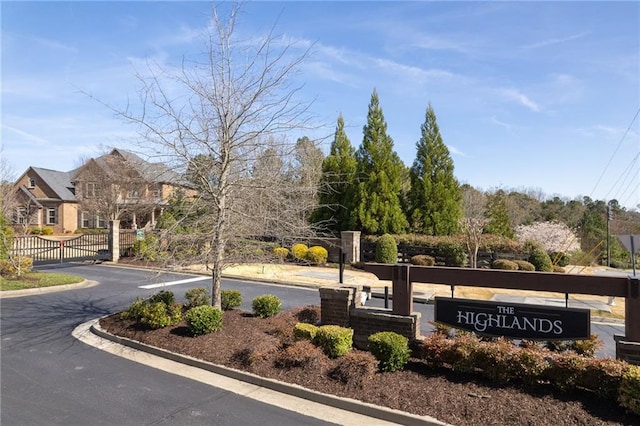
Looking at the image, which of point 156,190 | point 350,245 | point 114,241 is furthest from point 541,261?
point 114,241

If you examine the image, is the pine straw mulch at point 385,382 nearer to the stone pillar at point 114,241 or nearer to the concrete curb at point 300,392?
the concrete curb at point 300,392

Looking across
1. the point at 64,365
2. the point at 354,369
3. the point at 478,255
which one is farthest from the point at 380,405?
the point at 478,255

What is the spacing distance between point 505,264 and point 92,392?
56.7 ft

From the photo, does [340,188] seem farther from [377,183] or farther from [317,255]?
[317,255]

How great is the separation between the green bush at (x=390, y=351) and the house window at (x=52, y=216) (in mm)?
44465

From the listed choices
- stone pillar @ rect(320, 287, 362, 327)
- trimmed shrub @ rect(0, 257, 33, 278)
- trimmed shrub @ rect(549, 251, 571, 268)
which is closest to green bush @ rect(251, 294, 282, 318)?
stone pillar @ rect(320, 287, 362, 327)

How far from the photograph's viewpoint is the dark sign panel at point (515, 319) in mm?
5730

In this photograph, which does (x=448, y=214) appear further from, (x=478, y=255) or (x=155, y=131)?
(x=155, y=131)

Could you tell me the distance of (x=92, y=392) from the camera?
5715 mm

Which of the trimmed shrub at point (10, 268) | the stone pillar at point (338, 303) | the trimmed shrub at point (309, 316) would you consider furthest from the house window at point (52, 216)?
the stone pillar at point (338, 303)

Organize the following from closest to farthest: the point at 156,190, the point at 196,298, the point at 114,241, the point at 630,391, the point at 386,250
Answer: the point at 630,391 < the point at 196,298 < the point at 156,190 < the point at 386,250 < the point at 114,241

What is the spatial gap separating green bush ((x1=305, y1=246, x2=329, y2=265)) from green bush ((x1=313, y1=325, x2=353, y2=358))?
13.8 metres

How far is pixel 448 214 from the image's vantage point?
23.2 metres

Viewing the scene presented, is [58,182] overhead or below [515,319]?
overhead
